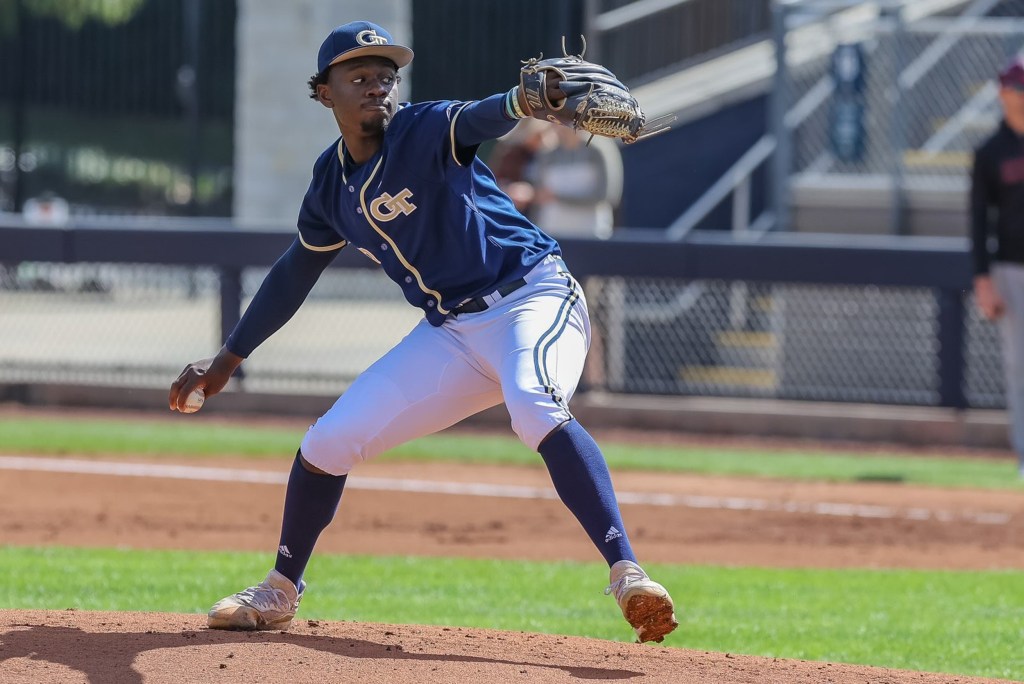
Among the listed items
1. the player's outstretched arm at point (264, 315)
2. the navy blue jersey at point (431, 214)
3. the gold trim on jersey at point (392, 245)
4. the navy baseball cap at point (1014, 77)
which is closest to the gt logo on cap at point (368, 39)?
the navy blue jersey at point (431, 214)

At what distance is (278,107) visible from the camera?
18.3 m

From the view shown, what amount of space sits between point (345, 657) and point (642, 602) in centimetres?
85

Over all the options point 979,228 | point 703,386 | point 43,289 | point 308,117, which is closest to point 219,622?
point 979,228

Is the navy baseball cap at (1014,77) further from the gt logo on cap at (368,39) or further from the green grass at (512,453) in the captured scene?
the gt logo on cap at (368,39)

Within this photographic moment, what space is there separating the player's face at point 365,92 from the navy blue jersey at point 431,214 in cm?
5

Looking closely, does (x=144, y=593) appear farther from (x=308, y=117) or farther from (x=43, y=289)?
(x=308, y=117)

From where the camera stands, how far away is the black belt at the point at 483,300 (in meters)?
4.50

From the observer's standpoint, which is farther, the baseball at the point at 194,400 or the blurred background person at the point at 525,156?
the blurred background person at the point at 525,156

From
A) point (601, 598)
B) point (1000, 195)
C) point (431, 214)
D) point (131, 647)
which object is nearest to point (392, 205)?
point (431, 214)

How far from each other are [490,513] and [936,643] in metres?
3.65

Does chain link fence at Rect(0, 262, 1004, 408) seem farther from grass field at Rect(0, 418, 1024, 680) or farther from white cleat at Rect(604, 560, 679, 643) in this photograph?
white cleat at Rect(604, 560, 679, 643)

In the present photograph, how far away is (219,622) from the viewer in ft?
15.1

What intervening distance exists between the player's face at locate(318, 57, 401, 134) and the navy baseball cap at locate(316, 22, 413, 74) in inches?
1.1

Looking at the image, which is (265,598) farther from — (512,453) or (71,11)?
(71,11)
